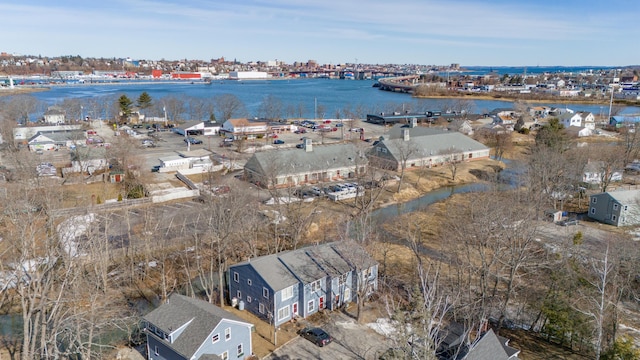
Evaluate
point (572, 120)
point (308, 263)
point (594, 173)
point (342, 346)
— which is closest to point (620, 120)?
point (572, 120)

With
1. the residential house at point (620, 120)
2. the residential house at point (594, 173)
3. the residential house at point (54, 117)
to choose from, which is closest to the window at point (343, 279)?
the residential house at point (594, 173)

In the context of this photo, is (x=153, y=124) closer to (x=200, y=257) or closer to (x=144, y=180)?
(x=144, y=180)

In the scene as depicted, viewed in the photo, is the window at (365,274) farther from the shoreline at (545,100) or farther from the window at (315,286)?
the shoreline at (545,100)

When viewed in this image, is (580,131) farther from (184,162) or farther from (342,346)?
(342,346)

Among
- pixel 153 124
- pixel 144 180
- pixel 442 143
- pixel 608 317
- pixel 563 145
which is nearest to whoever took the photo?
pixel 608 317

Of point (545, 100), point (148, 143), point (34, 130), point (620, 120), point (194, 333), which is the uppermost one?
point (545, 100)

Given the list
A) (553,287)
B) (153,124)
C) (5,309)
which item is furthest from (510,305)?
(153,124)
